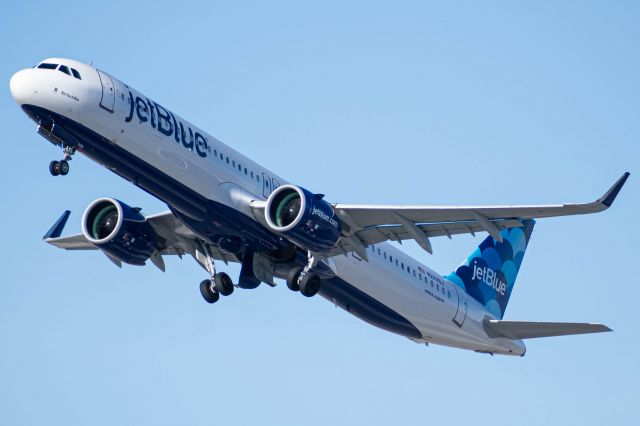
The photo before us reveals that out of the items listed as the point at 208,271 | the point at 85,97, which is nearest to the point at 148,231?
the point at 208,271

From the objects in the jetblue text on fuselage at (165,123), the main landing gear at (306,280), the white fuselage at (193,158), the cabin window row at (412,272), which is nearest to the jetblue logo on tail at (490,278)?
the cabin window row at (412,272)

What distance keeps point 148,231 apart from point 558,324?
48.1 ft

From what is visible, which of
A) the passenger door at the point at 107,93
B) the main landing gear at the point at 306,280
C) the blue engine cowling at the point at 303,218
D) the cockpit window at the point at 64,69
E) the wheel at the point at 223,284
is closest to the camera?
the passenger door at the point at 107,93

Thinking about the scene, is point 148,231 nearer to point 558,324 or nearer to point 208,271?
point 208,271

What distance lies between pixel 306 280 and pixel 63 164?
8627 mm

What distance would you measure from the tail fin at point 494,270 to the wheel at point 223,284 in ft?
33.4

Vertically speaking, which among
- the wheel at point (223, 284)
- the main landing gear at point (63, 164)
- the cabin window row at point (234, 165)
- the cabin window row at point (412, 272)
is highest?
the cabin window row at point (412, 272)

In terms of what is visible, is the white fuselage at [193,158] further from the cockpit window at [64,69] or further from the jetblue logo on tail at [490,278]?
the jetblue logo on tail at [490,278]

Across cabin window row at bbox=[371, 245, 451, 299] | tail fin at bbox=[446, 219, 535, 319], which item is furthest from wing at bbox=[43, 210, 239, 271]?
tail fin at bbox=[446, 219, 535, 319]

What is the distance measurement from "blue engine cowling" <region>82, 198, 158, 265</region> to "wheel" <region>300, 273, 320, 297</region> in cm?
620

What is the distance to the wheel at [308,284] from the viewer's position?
1435 inches

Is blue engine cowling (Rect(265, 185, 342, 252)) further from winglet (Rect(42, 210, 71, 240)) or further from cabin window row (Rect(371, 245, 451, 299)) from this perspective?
winglet (Rect(42, 210, 71, 240))

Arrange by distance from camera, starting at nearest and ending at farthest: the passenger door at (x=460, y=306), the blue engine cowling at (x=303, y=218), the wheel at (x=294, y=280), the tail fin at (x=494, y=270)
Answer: the blue engine cowling at (x=303, y=218) → the wheel at (x=294, y=280) → the passenger door at (x=460, y=306) → the tail fin at (x=494, y=270)

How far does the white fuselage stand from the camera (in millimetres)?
32406
